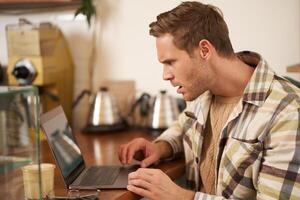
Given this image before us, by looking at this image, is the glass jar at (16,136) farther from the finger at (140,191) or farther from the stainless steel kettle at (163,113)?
the stainless steel kettle at (163,113)

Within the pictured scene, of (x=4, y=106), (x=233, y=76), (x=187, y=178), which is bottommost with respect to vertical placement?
(x=187, y=178)

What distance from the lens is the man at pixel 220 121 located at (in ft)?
4.15

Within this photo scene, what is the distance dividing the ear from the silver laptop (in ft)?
1.53

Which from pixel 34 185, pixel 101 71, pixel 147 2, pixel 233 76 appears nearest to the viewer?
pixel 34 185

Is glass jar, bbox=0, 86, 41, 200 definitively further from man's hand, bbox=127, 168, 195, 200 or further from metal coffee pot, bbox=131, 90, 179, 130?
metal coffee pot, bbox=131, 90, 179, 130

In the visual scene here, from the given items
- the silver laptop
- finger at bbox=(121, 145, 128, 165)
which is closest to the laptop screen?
the silver laptop

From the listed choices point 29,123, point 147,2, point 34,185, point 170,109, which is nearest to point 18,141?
point 29,123

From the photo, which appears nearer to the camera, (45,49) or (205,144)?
(205,144)

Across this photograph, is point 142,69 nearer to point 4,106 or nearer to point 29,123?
point 29,123

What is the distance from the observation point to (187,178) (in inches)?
67.6

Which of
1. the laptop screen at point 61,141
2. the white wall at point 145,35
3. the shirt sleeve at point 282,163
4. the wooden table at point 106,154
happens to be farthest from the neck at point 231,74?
the white wall at point 145,35

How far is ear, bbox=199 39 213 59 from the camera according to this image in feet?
4.77

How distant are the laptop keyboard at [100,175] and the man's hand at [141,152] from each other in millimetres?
52

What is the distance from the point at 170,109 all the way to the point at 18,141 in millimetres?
747
